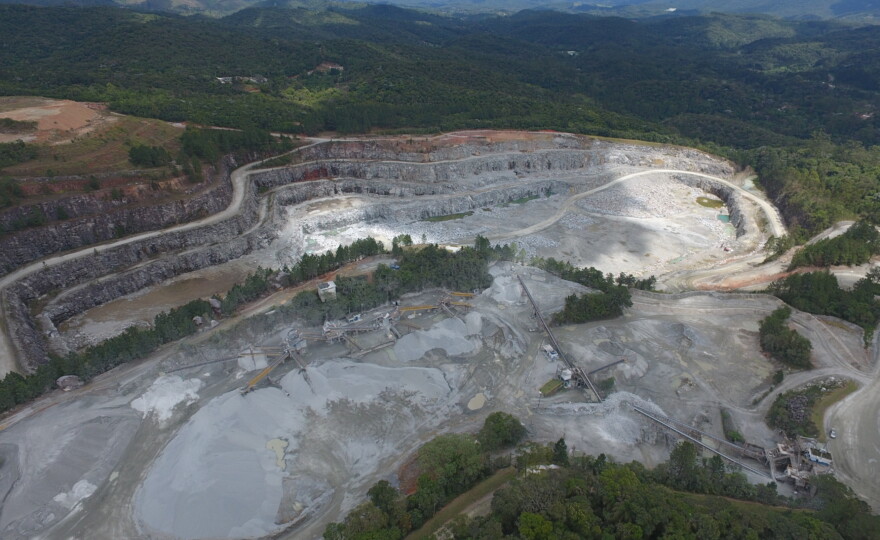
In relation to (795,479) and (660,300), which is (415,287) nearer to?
(660,300)

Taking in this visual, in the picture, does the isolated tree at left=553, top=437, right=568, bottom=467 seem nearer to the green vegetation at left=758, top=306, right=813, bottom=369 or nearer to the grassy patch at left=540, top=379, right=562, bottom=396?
the grassy patch at left=540, top=379, right=562, bottom=396

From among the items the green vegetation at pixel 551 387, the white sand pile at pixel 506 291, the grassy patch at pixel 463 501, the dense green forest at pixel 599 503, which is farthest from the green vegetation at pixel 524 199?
the grassy patch at pixel 463 501

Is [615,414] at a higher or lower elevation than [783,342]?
lower

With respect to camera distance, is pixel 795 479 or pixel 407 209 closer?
pixel 795 479

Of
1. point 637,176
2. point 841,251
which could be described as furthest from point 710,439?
point 637,176

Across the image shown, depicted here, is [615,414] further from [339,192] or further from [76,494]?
[339,192]

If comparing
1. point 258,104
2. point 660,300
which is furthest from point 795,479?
point 258,104

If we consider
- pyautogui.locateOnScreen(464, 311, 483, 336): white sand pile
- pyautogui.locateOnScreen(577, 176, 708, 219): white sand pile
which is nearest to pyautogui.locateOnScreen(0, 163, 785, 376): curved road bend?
pyautogui.locateOnScreen(577, 176, 708, 219): white sand pile
